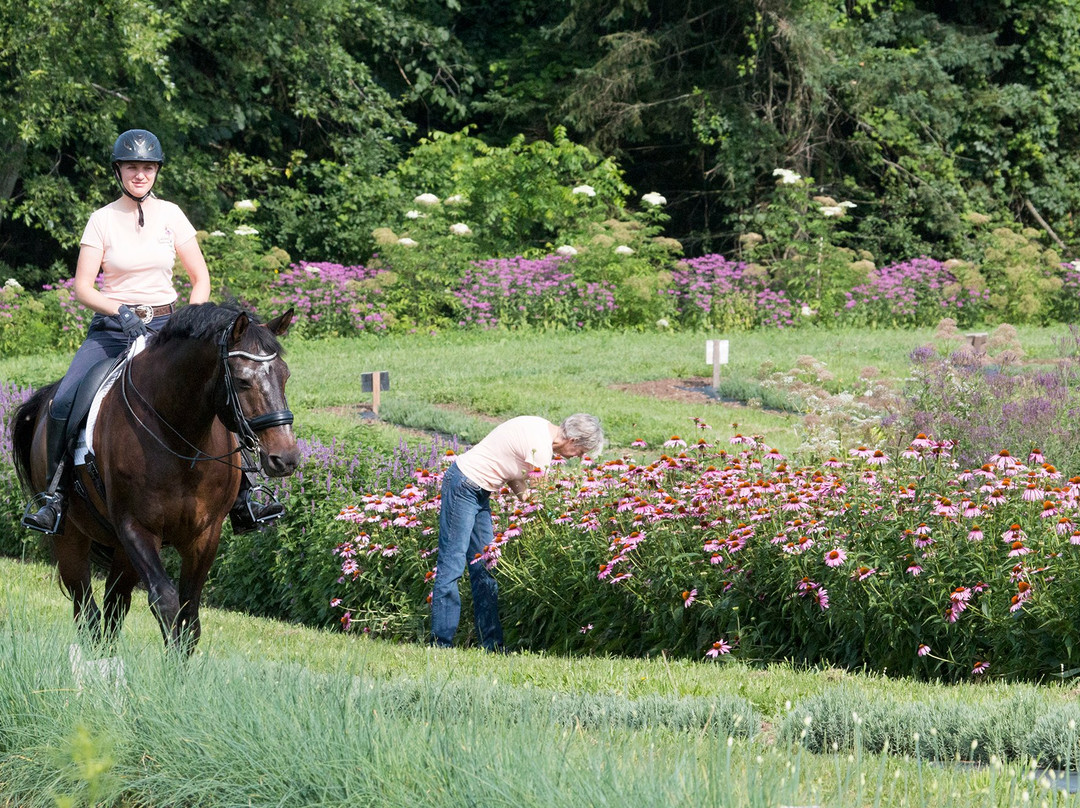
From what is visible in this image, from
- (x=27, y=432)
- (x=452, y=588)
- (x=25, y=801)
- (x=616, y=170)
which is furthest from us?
(x=616, y=170)

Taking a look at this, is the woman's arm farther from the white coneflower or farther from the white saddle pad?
the white coneflower

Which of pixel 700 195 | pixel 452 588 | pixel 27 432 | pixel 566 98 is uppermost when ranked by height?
pixel 566 98

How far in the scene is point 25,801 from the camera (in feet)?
14.3

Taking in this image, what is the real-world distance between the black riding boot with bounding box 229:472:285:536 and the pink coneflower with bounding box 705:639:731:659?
230 centimetres

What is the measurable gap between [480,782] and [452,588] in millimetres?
4102

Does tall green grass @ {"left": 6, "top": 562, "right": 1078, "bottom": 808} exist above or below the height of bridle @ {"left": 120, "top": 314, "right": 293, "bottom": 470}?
below

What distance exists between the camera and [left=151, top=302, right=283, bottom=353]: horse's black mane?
561 cm

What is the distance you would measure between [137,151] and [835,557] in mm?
3925

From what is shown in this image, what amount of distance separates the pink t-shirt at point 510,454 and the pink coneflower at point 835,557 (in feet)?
5.94

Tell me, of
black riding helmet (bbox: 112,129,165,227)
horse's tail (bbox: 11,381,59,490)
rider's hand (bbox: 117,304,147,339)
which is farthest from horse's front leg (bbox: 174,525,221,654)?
black riding helmet (bbox: 112,129,165,227)

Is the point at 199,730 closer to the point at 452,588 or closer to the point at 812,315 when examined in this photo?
the point at 452,588

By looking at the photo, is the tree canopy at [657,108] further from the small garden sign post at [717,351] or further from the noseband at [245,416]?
the noseband at [245,416]

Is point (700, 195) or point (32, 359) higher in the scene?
Answer: point (700, 195)

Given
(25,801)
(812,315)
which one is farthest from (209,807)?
(812,315)
